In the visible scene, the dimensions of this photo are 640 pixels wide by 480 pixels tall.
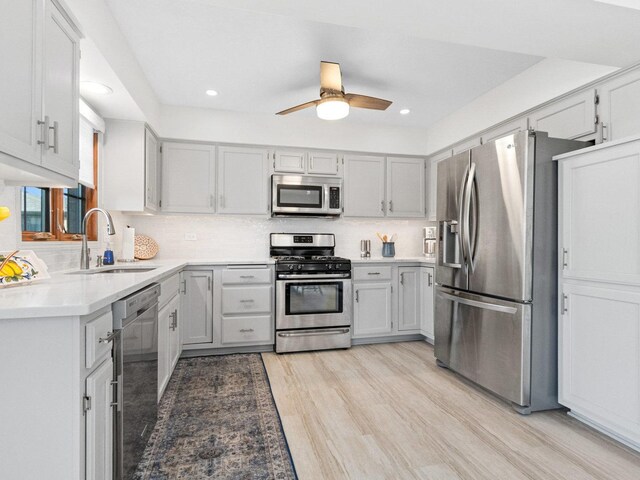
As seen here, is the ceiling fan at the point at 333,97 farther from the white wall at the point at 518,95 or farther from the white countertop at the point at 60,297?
the white countertop at the point at 60,297

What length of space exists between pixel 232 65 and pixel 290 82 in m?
0.54

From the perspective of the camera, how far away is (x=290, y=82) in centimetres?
325

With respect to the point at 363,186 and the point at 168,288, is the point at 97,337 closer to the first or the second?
the point at 168,288

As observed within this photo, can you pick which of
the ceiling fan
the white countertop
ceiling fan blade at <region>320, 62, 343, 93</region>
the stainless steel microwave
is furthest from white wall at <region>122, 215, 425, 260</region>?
the white countertop

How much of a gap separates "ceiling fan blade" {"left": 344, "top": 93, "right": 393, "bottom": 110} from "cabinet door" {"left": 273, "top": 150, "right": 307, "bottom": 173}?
1239 millimetres

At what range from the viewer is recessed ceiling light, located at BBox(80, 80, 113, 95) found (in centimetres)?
252

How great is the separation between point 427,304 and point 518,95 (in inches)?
86.5

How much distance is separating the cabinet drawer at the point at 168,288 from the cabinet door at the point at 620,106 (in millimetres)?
3108

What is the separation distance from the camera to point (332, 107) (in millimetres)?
2854

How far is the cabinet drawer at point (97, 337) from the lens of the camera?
1.17 meters

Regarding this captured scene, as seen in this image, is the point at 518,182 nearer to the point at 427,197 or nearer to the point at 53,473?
the point at 427,197

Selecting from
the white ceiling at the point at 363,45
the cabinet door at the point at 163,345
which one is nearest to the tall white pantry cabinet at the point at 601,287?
the white ceiling at the point at 363,45

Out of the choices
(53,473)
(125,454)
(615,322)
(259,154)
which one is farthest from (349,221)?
(53,473)

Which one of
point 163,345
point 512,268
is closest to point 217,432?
point 163,345
